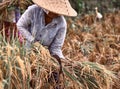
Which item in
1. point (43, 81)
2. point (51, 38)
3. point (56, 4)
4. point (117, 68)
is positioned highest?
point (56, 4)

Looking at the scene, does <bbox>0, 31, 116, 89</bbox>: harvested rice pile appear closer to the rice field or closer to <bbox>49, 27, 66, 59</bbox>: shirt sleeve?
the rice field

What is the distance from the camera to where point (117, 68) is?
4.39 meters

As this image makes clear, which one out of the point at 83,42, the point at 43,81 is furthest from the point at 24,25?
the point at 83,42

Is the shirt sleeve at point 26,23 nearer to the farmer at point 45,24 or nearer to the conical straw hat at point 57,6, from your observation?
the farmer at point 45,24

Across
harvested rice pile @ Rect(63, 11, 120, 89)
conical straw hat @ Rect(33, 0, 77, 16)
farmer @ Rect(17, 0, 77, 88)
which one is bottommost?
harvested rice pile @ Rect(63, 11, 120, 89)

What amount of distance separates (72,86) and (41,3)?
0.76 m

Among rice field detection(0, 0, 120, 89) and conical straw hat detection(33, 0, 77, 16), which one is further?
conical straw hat detection(33, 0, 77, 16)

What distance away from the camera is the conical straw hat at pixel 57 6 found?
11.0 ft

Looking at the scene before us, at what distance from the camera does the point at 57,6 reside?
3439 millimetres

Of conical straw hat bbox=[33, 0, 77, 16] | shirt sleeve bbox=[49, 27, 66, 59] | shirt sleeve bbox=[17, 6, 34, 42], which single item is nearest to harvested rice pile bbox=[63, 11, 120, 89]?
shirt sleeve bbox=[49, 27, 66, 59]

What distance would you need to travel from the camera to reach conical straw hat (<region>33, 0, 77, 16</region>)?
11.0 feet

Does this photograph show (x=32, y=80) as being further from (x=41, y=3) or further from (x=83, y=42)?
(x=83, y=42)

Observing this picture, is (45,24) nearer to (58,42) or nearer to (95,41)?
(58,42)

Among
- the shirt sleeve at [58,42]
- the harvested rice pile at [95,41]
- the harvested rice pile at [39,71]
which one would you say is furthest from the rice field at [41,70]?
the harvested rice pile at [95,41]
